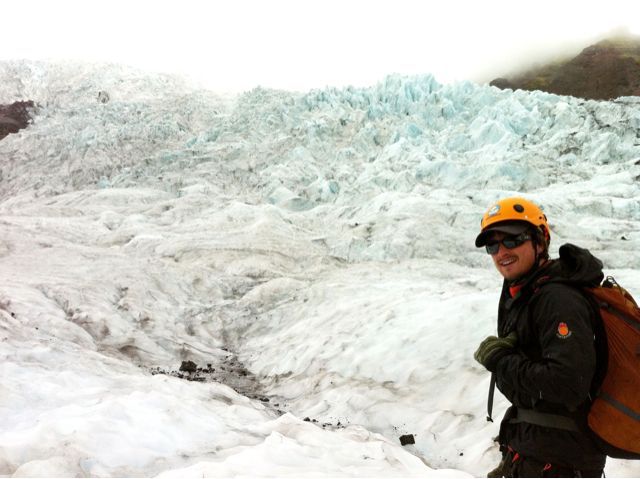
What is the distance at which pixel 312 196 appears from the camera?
89.6 ft

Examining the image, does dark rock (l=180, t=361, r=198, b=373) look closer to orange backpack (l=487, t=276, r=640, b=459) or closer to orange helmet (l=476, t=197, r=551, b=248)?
orange helmet (l=476, t=197, r=551, b=248)

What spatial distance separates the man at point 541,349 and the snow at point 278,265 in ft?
4.97

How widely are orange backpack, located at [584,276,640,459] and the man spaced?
0.06m

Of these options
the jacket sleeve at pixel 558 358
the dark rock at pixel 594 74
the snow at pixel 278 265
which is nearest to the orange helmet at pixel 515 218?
the jacket sleeve at pixel 558 358

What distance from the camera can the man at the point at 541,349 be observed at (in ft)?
7.57

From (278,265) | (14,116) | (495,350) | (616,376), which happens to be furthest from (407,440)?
(14,116)

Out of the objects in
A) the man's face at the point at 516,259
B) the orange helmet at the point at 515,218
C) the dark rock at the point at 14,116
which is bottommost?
the man's face at the point at 516,259

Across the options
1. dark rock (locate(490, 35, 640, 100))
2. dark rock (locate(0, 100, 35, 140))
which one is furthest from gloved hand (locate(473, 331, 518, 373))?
dark rock (locate(490, 35, 640, 100))

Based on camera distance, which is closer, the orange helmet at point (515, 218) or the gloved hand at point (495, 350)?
the gloved hand at point (495, 350)

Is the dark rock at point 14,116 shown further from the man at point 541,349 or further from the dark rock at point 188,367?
the man at point 541,349

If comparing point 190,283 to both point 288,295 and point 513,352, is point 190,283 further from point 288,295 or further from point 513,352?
point 513,352

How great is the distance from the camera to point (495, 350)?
2.60 m

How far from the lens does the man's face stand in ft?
8.98

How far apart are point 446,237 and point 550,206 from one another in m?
5.34
